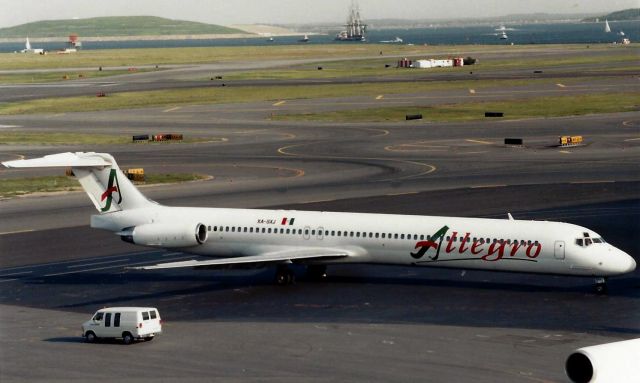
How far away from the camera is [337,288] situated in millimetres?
52906

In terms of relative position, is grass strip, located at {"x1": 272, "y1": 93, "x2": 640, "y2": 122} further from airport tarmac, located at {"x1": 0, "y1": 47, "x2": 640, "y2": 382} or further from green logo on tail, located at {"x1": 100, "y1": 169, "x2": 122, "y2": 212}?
green logo on tail, located at {"x1": 100, "y1": 169, "x2": 122, "y2": 212}

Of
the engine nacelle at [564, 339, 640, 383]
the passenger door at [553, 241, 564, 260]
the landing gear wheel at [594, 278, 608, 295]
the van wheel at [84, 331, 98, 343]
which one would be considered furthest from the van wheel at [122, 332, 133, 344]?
the engine nacelle at [564, 339, 640, 383]

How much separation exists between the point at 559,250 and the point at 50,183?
54.4m

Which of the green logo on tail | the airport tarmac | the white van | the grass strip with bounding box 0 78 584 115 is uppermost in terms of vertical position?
the green logo on tail

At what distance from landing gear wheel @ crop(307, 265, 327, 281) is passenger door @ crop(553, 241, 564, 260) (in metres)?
11.8

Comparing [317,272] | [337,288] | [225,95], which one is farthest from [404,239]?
[225,95]

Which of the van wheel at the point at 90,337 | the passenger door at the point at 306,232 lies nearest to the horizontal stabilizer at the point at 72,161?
the passenger door at the point at 306,232

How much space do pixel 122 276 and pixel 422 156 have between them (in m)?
51.8

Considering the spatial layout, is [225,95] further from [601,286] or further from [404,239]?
[601,286]

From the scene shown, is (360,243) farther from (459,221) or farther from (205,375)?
(205,375)

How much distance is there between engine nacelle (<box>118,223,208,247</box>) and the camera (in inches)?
2160

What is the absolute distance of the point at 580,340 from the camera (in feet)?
133

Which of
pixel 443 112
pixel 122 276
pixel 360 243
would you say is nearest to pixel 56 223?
pixel 122 276

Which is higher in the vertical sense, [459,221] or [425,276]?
[459,221]
